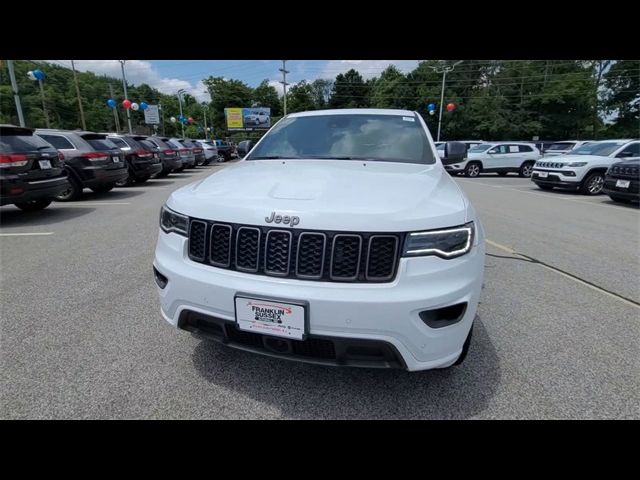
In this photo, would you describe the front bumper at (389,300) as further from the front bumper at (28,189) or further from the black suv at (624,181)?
the black suv at (624,181)

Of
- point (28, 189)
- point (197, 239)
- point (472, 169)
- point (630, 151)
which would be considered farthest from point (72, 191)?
point (472, 169)

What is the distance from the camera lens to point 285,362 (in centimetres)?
234

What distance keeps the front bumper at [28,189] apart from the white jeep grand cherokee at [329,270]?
5.81 meters

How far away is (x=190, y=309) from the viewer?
1.84m

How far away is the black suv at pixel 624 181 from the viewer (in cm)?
841

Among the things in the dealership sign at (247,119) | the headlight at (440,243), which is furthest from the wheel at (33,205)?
the dealership sign at (247,119)

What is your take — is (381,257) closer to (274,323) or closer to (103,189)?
(274,323)

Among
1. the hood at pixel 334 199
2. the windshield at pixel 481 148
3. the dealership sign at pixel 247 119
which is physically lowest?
the windshield at pixel 481 148

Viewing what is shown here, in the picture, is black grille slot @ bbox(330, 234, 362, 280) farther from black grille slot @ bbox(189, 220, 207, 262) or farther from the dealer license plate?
black grille slot @ bbox(189, 220, 207, 262)

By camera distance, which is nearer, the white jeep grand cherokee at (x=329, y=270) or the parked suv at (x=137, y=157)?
the white jeep grand cherokee at (x=329, y=270)
